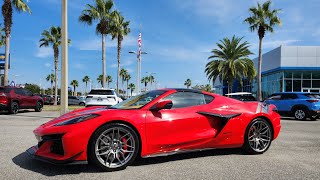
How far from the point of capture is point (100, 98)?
54.1 ft

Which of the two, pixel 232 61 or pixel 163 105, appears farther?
pixel 232 61

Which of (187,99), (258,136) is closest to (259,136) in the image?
(258,136)

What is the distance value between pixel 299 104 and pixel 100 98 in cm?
1014

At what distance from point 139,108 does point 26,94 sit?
637 inches

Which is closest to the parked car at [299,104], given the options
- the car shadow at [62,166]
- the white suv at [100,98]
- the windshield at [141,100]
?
the white suv at [100,98]

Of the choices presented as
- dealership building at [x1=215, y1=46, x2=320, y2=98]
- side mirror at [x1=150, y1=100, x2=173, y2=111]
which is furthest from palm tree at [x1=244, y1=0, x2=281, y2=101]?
side mirror at [x1=150, y1=100, x2=173, y2=111]

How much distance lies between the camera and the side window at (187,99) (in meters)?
5.67

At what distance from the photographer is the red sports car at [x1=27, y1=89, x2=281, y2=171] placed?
187 inches

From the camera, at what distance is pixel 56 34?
1729 inches

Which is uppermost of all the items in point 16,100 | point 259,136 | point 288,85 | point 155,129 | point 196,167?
point 288,85

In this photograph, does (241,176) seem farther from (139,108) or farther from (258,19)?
(258,19)

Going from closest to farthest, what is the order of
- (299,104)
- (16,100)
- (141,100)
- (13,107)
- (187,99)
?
(141,100)
(187,99)
(299,104)
(13,107)
(16,100)

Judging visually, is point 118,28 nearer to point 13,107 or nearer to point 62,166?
point 13,107

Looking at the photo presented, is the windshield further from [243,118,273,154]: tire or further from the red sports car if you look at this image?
[243,118,273,154]: tire
